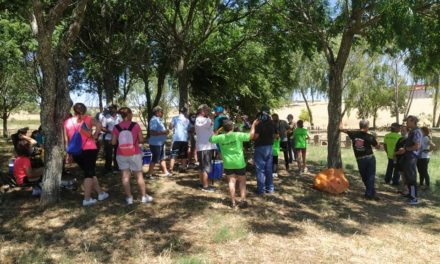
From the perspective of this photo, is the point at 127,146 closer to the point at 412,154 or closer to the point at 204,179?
the point at 204,179

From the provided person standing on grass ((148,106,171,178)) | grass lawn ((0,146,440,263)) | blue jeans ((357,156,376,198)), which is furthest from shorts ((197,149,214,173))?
blue jeans ((357,156,376,198))

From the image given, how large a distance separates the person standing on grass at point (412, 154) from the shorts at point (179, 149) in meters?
4.53

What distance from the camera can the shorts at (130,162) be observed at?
6676mm

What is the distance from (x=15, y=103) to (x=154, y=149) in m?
29.4

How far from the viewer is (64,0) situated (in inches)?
246

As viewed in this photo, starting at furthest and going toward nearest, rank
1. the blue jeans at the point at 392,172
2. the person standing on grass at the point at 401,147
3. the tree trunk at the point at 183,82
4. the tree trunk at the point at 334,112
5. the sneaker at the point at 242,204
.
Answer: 1. the tree trunk at the point at 183,82
2. the blue jeans at the point at 392,172
3. the tree trunk at the point at 334,112
4. the person standing on grass at the point at 401,147
5. the sneaker at the point at 242,204

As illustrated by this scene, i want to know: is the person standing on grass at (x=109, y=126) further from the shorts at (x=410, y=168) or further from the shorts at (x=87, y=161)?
the shorts at (x=410, y=168)

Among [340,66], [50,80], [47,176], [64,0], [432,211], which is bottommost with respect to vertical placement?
[432,211]

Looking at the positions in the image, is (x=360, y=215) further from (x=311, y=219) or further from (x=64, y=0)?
(x=64, y=0)

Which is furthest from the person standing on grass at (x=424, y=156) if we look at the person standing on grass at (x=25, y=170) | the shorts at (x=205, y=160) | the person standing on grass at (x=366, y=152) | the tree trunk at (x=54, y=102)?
the person standing on grass at (x=25, y=170)

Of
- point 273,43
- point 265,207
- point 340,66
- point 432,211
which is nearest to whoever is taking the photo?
point 265,207

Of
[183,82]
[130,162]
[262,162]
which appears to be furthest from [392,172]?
[130,162]

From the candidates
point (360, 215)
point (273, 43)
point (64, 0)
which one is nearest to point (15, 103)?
point (273, 43)

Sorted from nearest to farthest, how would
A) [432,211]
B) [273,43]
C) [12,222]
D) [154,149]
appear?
[12,222]
[432,211]
[154,149]
[273,43]
